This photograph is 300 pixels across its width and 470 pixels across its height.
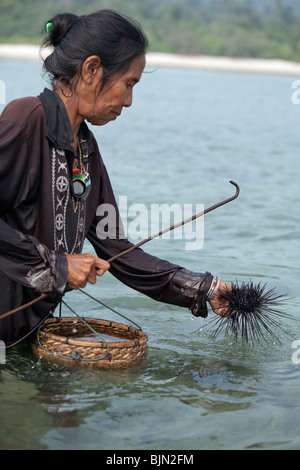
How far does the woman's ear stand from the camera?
3430 millimetres

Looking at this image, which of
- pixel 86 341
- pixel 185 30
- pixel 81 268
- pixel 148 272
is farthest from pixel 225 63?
pixel 81 268

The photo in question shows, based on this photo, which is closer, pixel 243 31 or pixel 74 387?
pixel 74 387

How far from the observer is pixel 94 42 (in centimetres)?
342

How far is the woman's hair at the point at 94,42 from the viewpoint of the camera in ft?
11.2

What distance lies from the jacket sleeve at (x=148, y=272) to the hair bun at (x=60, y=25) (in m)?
0.66

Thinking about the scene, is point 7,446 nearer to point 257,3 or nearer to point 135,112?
point 135,112

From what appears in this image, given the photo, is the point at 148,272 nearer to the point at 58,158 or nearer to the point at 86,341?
the point at 86,341

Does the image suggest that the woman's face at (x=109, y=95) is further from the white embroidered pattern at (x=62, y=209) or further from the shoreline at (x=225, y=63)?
the shoreline at (x=225, y=63)

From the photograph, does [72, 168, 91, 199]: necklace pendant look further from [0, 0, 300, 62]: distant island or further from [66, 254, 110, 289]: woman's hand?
[0, 0, 300, 62]: distant island

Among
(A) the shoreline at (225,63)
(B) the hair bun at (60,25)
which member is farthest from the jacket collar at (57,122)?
(A) the shoreline at (225,63)

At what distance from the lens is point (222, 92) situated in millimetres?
35188

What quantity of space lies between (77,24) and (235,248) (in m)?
Result: 3.61
